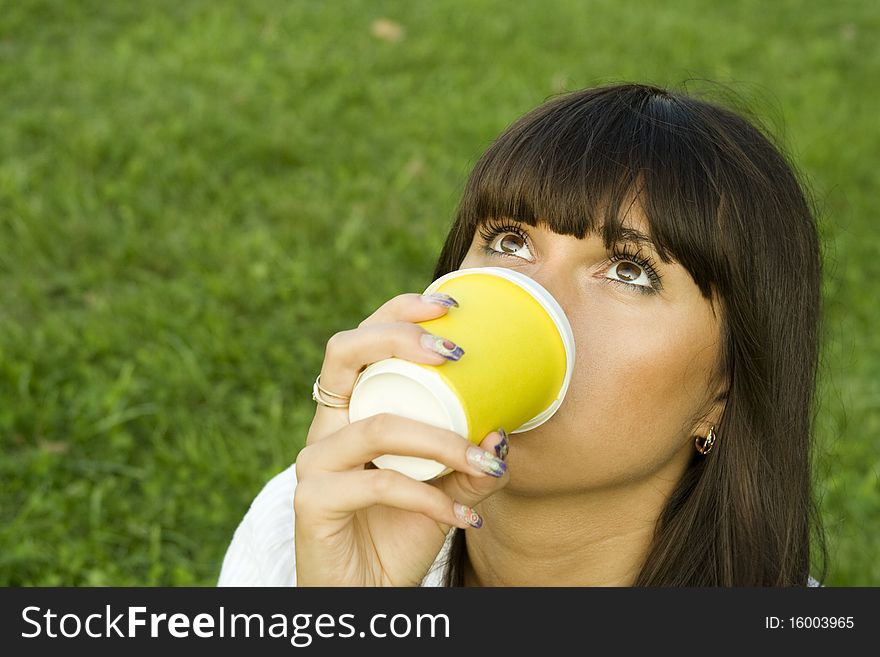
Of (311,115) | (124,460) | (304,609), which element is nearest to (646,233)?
(304,609)

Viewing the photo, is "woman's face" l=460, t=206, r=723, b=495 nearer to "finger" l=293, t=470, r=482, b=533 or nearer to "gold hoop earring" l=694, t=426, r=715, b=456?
"gold hoop earring" l=694, t=426, r=715, b=456

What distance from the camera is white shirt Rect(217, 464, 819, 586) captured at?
254 cm

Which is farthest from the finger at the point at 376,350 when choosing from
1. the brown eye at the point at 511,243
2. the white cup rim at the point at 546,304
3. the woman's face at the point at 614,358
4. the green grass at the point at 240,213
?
the green grass at the point at 240,213

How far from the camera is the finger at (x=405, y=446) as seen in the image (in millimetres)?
1495

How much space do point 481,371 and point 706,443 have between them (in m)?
0.93

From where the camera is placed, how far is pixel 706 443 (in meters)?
2.29

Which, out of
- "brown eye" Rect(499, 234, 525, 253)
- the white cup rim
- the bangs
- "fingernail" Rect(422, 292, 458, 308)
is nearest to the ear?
the bangs

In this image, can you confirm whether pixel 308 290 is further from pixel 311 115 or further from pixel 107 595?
pixel 107 595

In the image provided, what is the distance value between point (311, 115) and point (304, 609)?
419cm

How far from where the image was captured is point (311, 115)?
19.0 feet

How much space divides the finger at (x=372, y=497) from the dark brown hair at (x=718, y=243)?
651 millimetres

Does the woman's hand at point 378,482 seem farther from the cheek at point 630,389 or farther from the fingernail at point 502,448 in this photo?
the cheek at point 630,389

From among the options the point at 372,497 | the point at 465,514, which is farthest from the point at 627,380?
the point at 372,497

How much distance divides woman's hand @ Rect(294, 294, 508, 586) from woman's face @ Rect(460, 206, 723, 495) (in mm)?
271
